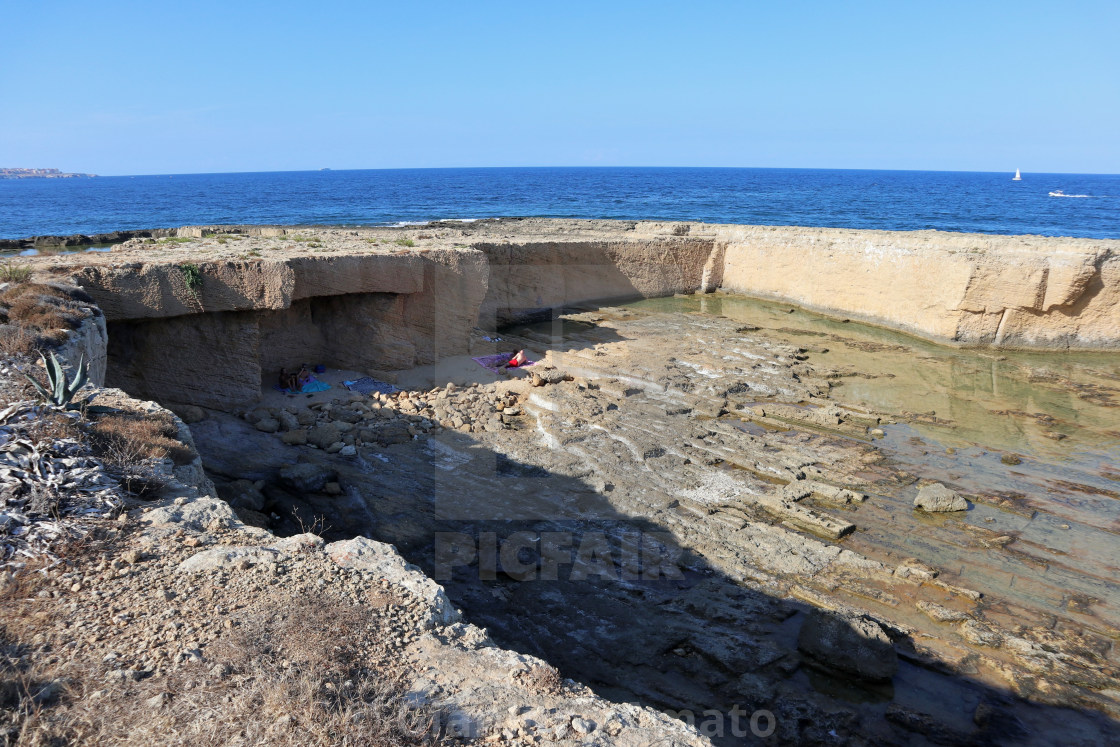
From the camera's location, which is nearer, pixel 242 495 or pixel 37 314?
pixel 37 314

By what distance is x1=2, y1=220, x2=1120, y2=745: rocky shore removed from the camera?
3410 mm

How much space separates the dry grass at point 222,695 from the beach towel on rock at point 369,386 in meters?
6.70

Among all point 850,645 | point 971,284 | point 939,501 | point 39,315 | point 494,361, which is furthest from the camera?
point 971,284

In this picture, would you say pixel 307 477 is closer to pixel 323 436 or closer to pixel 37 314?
pixel 323 436

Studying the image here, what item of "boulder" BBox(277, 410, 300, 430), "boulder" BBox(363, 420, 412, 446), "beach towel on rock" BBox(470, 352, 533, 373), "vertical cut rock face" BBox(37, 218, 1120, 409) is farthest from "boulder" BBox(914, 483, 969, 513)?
"boulder" BBox(277, 410, 300, 430)

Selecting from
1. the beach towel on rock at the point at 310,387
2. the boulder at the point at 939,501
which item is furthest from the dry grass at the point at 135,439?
the boulder at the point at 939,501

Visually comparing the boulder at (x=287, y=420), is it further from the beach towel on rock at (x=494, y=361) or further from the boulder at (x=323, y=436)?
the beach towel on rock at (x=494, y=361)

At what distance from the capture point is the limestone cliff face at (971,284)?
13172mm

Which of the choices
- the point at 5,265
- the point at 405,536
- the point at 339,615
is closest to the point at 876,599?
the point at 405,536

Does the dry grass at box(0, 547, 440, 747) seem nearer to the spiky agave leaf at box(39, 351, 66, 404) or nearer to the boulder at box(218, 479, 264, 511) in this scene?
the spiky agave leaf at box(39, 351, 66, 404)

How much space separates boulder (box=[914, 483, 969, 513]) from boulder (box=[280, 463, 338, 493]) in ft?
20.4

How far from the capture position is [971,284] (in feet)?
45.0

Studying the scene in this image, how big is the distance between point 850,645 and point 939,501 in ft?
10.4

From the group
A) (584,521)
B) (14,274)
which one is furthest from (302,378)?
(584,521)
